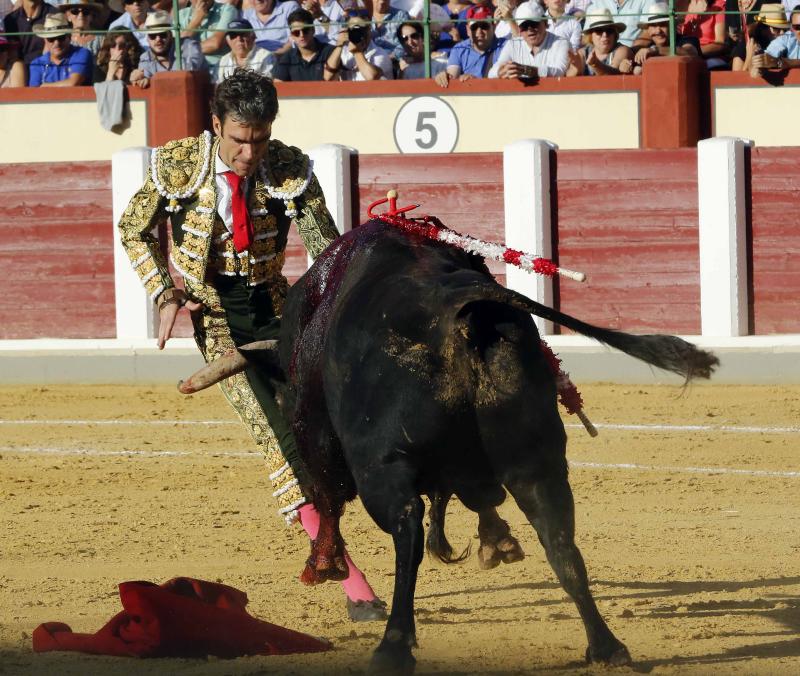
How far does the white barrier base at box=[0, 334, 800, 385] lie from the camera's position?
26.5 feet

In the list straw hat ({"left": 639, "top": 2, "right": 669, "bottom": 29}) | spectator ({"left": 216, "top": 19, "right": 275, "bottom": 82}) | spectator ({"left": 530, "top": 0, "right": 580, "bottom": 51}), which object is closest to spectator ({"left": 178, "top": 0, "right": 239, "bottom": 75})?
spectator ({"left": 216, "top": 19, "right": 275, "bottom": 82})

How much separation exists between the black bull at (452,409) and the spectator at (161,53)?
6987mm

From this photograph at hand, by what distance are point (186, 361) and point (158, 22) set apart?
2281 millimetres

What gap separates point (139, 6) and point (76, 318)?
208cm

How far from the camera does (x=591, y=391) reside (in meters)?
7.86

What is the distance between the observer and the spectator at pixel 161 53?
31.7ft

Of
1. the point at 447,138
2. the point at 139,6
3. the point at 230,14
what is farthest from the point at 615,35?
the point at 139,6

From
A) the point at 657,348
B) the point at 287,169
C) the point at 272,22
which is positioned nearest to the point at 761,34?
the point at 272,22

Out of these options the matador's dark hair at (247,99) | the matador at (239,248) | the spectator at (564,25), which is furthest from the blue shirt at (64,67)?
the matador's dark hair at (247,99)

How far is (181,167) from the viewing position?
3.70 meters

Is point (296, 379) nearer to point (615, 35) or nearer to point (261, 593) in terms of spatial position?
point (261, 593)

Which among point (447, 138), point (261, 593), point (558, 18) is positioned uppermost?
point (558, 18)

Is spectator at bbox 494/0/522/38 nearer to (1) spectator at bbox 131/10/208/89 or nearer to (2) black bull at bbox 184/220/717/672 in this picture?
(1) spectator at bbox 131/10/208/89

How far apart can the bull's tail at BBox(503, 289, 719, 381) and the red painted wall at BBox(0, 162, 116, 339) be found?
6571 mm
